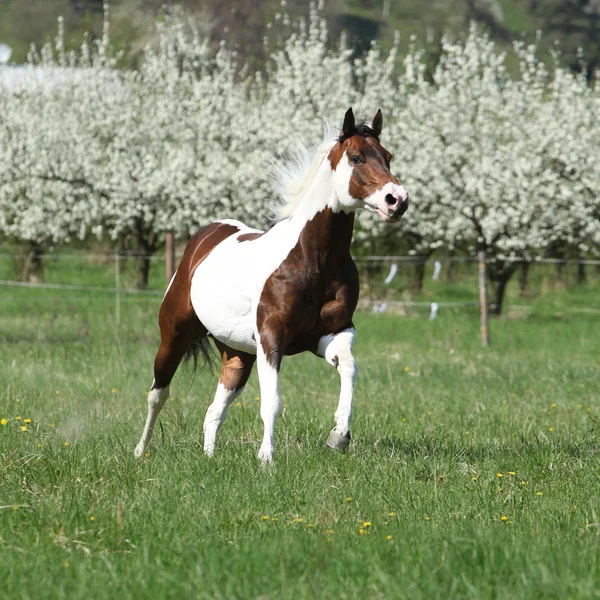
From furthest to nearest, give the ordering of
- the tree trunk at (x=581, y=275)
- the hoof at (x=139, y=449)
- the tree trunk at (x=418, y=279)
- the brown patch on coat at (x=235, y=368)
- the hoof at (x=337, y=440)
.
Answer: the tree trunk at (x=581, y=275), the tree trunk at (x=418, y=279), the brown patch on coat at (x=235, y=368), the hoof at (x=139, y=449), the hoof at (x=337, y=440)

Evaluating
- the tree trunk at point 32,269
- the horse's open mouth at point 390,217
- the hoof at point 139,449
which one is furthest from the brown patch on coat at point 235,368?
the tree trunk at point 32,269

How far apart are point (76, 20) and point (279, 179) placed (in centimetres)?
7475

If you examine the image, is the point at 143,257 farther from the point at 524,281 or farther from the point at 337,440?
the point at 337,440

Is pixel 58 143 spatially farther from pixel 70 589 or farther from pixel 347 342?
pixel 70 589

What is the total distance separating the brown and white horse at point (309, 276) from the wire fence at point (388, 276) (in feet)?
48.7

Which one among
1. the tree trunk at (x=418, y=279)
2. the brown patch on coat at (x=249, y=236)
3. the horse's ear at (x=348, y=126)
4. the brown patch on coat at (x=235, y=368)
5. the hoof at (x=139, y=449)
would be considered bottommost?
the tree trunk at (x=418, y=279)

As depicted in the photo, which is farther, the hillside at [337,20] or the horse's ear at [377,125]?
the hillside at [337,20]

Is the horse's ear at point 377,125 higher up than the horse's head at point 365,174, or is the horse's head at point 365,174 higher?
the horse's ear at point 377,125

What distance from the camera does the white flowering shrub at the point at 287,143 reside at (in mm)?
22984

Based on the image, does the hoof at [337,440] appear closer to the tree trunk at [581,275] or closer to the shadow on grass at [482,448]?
the shadow on grass at [482,448]

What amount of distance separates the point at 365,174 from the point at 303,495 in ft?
5.97

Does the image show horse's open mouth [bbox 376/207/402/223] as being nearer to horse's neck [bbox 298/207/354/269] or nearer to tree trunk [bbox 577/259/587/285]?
horse's neck [bbox 298/207/354/269]

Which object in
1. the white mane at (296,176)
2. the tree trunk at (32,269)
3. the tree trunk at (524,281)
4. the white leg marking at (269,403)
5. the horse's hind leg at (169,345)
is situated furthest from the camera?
the tree trunk at (524,281)

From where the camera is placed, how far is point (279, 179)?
21.1ft
